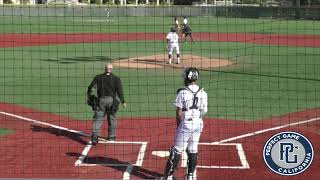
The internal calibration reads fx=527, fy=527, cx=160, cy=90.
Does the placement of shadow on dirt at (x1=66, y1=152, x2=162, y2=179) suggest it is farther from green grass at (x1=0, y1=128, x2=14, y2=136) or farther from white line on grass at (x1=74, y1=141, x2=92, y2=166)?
green grass at (x1=0, y1=128, x2=14, y2=136)

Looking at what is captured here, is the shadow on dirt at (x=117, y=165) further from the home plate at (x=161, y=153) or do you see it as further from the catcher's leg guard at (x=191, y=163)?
the catcher's leg guard at (x=191, y=163)

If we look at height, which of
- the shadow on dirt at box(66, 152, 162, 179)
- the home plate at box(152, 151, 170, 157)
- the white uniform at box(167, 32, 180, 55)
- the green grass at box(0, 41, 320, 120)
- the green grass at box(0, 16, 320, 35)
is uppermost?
the green grass at box(0, 16, 320, 35)

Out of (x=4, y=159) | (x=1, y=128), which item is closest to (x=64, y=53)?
(x=1, y=128)

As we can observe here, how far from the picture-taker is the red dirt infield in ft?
30.0

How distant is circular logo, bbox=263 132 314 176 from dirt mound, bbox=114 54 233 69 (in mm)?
16284

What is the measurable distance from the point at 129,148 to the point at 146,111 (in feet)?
11.6

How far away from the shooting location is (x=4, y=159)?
9828 millimetres

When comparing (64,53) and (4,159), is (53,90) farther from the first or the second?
(64,53)

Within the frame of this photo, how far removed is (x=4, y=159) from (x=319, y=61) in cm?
1932

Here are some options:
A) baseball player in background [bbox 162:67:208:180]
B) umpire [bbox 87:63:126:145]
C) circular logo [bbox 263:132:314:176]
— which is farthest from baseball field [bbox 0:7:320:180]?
circular logo [bbox 263:132:314:176]

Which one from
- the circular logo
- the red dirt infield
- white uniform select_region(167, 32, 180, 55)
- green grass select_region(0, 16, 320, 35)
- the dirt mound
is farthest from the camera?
green grass select_region(0, 16, 320, 35)

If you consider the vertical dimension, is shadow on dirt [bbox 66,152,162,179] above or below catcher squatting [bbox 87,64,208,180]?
below

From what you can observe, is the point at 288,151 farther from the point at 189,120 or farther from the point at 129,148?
the point at 129,148

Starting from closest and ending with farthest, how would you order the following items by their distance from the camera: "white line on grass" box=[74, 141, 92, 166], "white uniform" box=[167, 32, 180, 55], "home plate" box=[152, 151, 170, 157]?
"white line on grass" box=[74, 141, 92, 166], "home plate" box=[152, 151, 170, 157], "white uniform" box=[167, 32, 180, 55]
